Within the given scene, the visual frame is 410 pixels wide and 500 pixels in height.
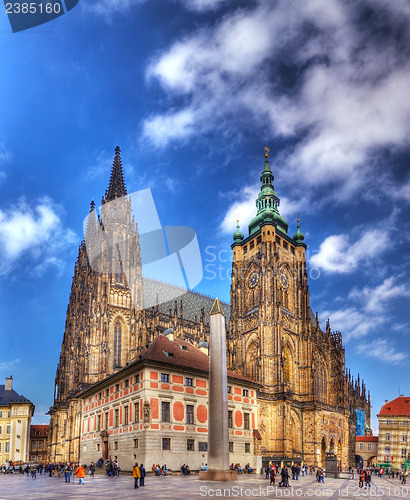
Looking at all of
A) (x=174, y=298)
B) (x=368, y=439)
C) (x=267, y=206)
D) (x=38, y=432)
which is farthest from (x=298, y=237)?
(x=38, y=432)

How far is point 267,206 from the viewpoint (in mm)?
94875

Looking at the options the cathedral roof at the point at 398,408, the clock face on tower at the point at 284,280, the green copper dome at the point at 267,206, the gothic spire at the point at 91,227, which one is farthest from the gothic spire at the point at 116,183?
the cathedral roof at the point at 398,408

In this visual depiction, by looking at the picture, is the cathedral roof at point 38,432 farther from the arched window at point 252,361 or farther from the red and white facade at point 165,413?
the red and white facade at point 165,413

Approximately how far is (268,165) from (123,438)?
6829 centimetres

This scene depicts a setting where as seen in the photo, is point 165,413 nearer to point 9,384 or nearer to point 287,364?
point 287,364

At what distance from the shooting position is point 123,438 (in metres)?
43.2

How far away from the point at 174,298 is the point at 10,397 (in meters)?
33.6

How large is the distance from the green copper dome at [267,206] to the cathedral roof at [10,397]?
49.9 meters

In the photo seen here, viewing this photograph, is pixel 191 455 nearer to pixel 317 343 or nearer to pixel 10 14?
pixel 10 14

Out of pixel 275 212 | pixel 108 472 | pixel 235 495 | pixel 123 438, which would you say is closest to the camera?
pixel 235 495

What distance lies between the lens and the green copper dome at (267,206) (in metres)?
91.4

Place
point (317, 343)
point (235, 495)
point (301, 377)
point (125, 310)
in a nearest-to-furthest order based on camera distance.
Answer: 1. point (235, 495)
2. point (125, 310)
3. point (301, 377)
4. point (317, 343)

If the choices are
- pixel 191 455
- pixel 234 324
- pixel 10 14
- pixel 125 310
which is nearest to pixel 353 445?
pixel 234 324

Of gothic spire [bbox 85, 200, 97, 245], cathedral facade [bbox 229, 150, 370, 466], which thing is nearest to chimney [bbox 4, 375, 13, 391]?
gothic spire [bbox 85, 200, 97, 245]
